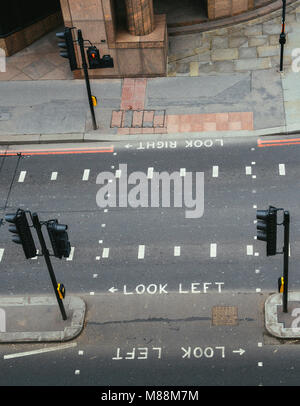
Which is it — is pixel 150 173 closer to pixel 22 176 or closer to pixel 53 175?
pixel 53 175

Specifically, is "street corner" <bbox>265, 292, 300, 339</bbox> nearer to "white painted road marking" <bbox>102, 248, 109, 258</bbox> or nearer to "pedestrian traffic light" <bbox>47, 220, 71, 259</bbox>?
"white painted road marking" <bbox>102, 248, 109, 258</bbox>

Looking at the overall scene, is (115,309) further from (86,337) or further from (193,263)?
(193,263)

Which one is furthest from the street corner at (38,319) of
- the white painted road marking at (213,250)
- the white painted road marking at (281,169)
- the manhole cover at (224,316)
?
the white painted road marking at (281,169)

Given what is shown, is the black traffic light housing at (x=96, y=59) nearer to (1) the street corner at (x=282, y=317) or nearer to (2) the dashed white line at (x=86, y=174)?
(2) the dashed white line at (x=86, y=174)

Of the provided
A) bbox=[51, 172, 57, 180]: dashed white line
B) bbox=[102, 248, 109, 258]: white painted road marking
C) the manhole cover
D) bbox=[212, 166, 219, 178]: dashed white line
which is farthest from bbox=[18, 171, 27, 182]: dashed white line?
the manhole cover

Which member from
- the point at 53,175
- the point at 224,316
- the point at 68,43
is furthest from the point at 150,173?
the point at 224,316

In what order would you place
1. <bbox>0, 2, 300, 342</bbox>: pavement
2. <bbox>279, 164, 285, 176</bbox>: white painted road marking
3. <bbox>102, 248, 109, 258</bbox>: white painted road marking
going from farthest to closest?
<bbox>0, 2, 300, 342</bbox>: pavement, <bbox>279, 164, 285, 176</bbox>: white painted road marking, <bbox>102, 248, 109, 258</bbox>: white painted road marking
